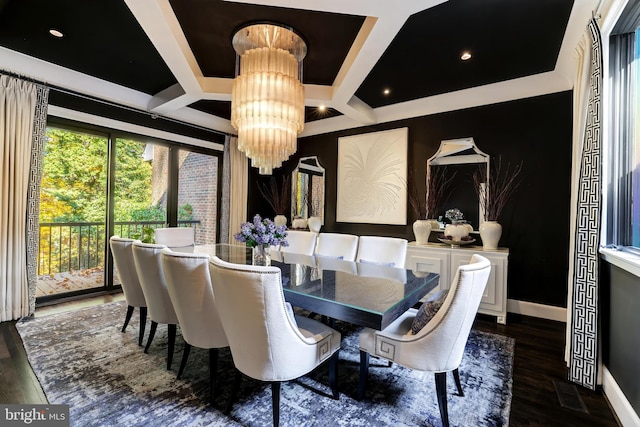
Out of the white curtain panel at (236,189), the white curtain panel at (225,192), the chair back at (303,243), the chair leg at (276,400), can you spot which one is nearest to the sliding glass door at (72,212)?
the white curtain panel at (225,192)

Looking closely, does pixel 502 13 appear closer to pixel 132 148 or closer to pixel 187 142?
pixel 187 142

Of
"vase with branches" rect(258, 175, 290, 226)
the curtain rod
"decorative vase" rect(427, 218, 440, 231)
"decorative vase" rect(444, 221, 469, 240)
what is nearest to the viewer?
the curtain rod

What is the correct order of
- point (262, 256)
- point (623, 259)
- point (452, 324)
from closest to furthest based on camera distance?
point (452, 324) < point (623, 259) < point (262, 256)

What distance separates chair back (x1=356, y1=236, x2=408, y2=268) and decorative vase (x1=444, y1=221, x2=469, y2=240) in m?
1.07

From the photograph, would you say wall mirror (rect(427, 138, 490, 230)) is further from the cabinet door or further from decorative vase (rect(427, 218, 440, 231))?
the cabinet door

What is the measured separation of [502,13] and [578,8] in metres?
0.48

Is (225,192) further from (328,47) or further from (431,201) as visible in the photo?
(431,201)

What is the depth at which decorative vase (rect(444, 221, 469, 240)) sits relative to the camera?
3.59 m

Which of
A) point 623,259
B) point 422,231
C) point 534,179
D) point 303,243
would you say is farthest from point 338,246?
point 534,179

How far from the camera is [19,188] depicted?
3.12 metres

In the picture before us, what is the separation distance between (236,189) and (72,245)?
2.49 m

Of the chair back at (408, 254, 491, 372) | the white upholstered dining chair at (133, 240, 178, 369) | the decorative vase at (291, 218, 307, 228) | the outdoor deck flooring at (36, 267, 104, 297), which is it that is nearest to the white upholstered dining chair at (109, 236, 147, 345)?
the white upholstered dining chair at (133, 240, 178, 369)

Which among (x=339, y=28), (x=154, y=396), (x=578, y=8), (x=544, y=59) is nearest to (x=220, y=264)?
(x=154, y=396)

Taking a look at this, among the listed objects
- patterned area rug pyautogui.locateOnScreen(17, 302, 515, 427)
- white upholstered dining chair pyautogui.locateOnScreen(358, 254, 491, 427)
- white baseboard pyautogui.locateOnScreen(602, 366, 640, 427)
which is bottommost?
patterned area rug pyautogui.locateOnScreen(17, 302, 515, 427)
